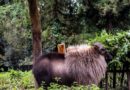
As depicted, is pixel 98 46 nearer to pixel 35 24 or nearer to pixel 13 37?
pixel 35 24

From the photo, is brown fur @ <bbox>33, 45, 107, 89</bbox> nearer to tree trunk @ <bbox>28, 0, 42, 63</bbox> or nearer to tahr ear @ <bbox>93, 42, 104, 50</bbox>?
tahr ear @ <bbox>93, 42, 104, 50</bbox>

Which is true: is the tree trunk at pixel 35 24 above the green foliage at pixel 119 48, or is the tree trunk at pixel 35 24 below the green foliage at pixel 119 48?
above

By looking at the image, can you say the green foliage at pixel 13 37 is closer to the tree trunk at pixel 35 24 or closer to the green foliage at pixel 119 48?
the tree trunk at pixel 35 24

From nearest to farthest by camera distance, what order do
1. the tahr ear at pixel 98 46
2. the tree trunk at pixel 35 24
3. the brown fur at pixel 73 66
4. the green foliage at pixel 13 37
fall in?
the brown fur at pixel 73 66 → the tahr ear at pixel 98 46 → the tree trunk at pixel 35 24 → the green foliage at pixel 13 37

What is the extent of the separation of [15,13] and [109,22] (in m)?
4.69

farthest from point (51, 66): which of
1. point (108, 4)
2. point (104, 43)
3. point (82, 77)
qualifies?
point (108, 4)

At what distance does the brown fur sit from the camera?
6961mm

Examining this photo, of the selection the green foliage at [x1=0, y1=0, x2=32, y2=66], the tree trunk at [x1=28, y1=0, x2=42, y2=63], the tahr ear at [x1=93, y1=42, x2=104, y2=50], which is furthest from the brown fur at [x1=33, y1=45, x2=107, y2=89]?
the green foliage at [x1=0, y1=0, x2=32, y2=66]

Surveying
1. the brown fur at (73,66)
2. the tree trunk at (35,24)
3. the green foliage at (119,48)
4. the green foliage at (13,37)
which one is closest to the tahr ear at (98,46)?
the brown fur at (73,66)

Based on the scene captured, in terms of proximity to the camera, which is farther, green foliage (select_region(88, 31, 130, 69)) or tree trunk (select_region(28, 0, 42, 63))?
tree trunk (select_region(28, 0, 42, 63))

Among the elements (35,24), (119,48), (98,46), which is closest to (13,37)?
(35,24)

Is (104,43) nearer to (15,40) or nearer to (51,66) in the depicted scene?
(51,66)

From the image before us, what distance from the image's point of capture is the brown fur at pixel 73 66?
6.96 metres

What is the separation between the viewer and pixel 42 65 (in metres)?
7.03
